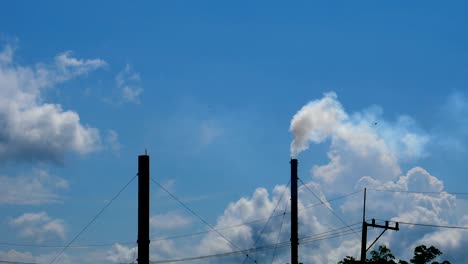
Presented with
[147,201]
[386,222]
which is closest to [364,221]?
[386,222]

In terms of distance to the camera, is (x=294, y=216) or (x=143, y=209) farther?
(x=294, y=216)

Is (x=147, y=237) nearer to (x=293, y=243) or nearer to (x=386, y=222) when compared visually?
(x=293, y=243)

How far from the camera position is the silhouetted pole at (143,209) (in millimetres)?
34406

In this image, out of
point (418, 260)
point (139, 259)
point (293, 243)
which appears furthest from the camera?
point (418, 260)

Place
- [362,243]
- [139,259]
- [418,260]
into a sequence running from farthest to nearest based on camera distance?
1. [418,260]
2. [362,243]
3. [139,259]

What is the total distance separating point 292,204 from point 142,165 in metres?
10.3

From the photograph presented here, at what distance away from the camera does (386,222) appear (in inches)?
1933

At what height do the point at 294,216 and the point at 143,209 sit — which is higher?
→ the point at 294,216

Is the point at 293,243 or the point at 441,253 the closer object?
the point at 293,243

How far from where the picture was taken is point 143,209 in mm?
35219

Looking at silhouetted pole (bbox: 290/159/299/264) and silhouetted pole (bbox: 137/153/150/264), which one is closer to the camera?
silhouetted pole (bbox: 137/153/150/264)

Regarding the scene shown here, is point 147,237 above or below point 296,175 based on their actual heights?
below

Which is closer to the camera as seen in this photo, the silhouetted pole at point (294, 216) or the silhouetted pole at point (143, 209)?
the silhouetted pole at point (143, 209)

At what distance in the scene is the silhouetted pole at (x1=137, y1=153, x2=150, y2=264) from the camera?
34.4 metres
